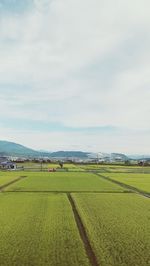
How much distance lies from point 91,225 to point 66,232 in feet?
5.27

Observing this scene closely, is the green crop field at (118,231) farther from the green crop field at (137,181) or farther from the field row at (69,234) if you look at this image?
the green crop field at (137,181)

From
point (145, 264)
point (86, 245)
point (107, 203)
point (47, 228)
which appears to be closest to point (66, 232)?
point (47, 228)

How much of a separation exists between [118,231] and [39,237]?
2864mm

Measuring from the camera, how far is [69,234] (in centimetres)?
1150

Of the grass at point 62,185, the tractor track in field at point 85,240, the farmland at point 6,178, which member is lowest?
the tractor track in field at point 85,240

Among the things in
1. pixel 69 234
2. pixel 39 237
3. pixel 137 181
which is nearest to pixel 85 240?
pixel 69 234

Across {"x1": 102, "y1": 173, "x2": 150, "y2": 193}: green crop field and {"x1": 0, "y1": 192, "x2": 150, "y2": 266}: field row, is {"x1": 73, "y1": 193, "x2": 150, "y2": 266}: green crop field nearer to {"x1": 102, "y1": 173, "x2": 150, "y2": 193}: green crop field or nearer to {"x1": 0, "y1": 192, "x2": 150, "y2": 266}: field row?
{"x1": 0, "y1": 192, "x2": 150, "y2": 266}: field row

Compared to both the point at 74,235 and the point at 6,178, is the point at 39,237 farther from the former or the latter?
the point at 6,178

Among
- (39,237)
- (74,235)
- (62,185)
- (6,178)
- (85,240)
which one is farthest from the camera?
(6,178)

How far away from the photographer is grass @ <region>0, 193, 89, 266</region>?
28.4ft

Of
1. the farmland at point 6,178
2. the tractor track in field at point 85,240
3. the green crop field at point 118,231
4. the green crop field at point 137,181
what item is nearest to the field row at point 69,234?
the green crop field at point 118,231

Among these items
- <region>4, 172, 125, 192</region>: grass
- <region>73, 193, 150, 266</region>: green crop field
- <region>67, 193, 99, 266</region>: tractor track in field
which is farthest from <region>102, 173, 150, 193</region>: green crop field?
<region>67, 193, 99, 266</region>: tractor track in field

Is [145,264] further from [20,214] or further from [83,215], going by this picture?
[20,214]

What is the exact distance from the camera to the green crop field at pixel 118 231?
29.5ft
